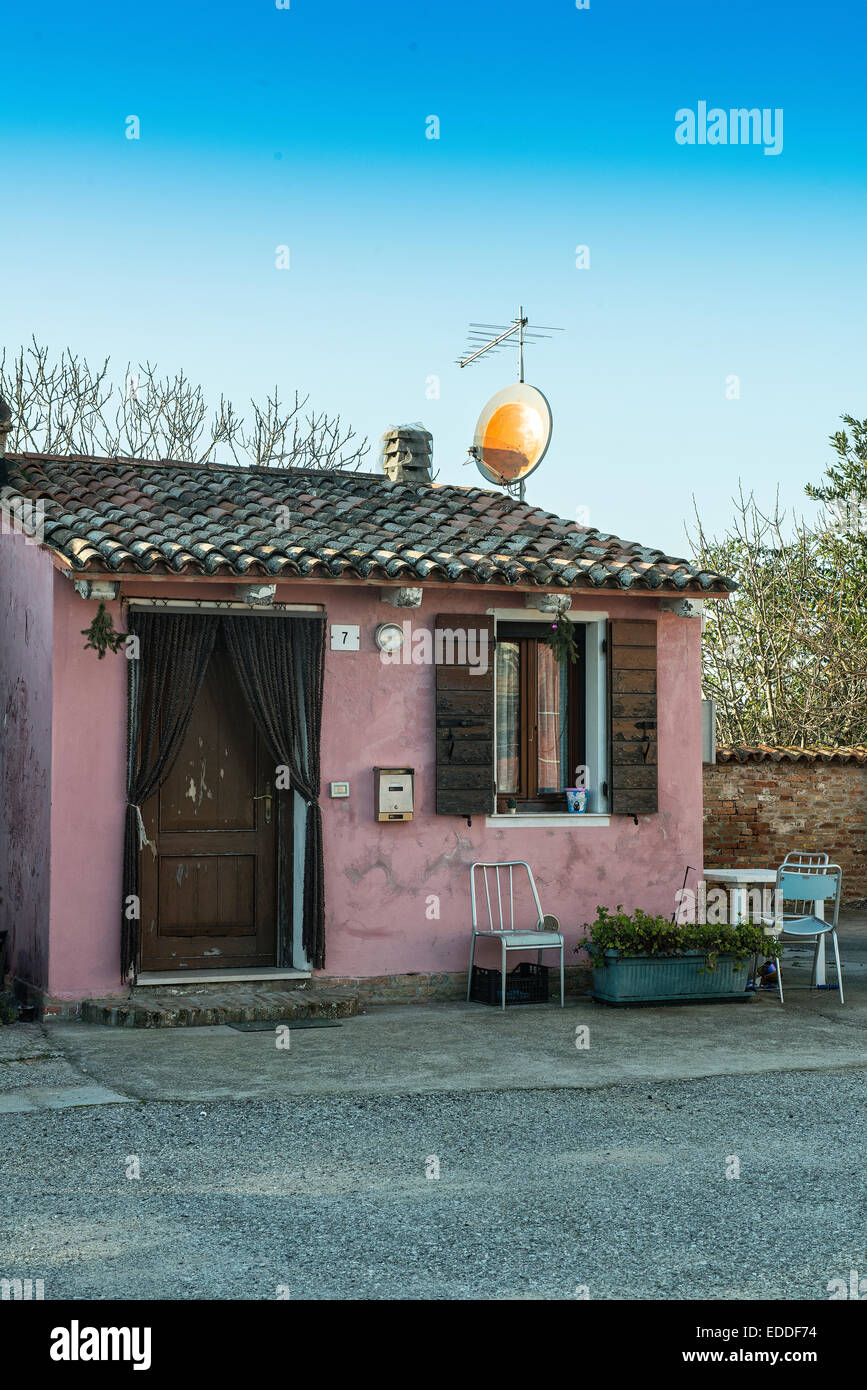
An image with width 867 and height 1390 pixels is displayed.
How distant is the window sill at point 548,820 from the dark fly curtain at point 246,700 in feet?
4.31

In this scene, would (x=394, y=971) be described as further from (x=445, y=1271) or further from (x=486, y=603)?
(x=445, y=1271)

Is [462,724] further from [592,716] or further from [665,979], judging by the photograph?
[665,979]

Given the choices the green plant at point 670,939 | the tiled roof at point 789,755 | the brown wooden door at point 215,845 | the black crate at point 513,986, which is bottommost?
the black crate at point 513,986

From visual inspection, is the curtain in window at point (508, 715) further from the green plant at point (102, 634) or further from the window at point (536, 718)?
the green plant at point (102, 634)

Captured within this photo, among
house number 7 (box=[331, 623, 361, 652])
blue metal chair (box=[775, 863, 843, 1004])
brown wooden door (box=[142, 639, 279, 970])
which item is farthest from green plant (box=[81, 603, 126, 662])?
blue metal chair (box=[775, 863, 843, 1004])

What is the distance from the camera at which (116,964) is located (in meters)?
8.71

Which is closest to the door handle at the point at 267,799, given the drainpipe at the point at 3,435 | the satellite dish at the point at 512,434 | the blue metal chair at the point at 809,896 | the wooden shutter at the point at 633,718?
the wooden shutter at the point at 633,718

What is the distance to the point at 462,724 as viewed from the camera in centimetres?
965

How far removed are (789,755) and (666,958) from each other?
5.63 meters

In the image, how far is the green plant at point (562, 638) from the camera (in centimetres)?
984

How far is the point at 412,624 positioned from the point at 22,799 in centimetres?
288

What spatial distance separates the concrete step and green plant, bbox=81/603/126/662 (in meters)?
2.15

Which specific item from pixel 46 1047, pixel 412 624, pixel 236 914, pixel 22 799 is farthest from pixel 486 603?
pixel 46 1047
